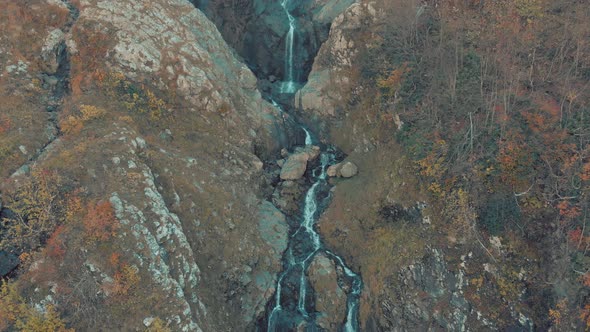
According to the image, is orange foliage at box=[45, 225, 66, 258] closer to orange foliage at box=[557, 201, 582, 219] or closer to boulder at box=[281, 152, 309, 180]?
boulder at box=[281, 152, 309, 180]

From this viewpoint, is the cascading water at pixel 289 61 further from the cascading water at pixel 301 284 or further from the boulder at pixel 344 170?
the cascading water at pixel 301 284

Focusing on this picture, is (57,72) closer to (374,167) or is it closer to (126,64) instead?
(126,64)

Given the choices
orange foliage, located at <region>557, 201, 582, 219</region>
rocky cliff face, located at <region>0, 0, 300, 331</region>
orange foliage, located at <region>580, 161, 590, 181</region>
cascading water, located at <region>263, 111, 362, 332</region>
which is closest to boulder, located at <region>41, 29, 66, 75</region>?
rocky cliff face, located at <region>0, 0, 300, 331</region>

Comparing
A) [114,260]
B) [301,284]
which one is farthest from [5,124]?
[301,284]

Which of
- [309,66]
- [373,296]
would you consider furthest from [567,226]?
[309,66]

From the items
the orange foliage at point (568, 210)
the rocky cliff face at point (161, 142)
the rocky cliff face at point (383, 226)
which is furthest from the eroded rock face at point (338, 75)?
the orange foliage at point (568, 210)

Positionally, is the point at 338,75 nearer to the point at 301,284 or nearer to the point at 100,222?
the point at 301,284
